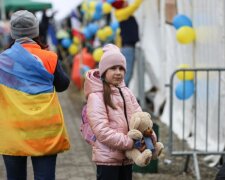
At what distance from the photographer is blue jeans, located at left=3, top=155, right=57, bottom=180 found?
13.6ft

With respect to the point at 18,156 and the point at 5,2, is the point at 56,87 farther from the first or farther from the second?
the point at 5,2

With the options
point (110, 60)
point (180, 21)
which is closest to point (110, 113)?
point (110, 60)

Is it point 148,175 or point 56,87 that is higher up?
point 56,87

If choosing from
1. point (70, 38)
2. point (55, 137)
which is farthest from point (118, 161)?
point (70, 38)

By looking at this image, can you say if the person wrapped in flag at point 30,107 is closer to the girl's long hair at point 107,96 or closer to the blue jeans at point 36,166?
the blue jeans at point 36,166

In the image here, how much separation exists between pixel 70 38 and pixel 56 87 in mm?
14427

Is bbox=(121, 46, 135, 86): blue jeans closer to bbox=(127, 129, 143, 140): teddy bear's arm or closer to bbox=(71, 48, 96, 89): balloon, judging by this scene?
bbox=(71, 48, 96, 89): balloon

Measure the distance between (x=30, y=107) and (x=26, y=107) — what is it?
0.10ft

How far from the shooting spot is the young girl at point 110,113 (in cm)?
404

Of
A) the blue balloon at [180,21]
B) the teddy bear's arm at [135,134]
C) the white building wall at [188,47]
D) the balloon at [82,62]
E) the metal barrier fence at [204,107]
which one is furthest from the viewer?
the balloon at [82,62]

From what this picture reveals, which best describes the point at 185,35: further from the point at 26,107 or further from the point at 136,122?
the point at 26,107

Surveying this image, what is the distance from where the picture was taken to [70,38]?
18.6 meters

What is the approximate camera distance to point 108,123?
4.09m

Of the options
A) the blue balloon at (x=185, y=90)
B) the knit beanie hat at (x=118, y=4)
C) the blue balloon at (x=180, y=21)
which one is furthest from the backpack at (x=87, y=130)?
the knit beanie hat at (x=118, y=4)
